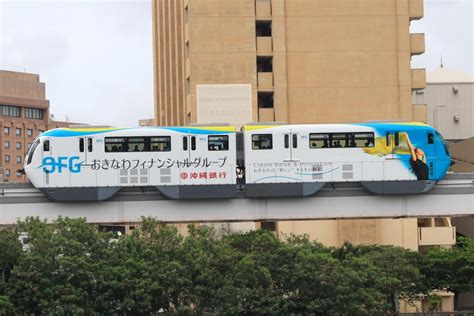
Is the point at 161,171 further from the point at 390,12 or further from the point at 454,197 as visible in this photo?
the point at 390,12

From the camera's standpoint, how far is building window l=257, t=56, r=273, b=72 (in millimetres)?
63844

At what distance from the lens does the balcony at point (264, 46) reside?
2467 inches

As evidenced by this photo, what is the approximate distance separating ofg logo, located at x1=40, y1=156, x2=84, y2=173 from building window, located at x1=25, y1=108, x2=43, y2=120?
102370mm

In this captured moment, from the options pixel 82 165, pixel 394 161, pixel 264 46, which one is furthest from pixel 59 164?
pixel 264 46

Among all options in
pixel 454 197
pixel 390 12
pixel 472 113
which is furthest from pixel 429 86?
pixel 454 197

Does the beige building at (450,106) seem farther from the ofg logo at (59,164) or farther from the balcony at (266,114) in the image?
the ofg logo at (59,164)

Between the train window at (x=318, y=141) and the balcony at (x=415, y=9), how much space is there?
22890mm

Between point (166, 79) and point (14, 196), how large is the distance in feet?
112

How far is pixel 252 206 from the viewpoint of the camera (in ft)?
143

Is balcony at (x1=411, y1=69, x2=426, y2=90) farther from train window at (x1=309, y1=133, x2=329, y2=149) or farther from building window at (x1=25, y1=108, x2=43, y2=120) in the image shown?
building window at (x1=25, y1=108, x2=43, y2=120)

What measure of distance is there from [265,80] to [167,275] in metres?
24.3

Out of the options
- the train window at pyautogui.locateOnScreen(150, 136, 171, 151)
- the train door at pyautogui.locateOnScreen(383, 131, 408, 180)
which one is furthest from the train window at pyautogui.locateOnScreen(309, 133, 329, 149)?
the train window at pyautogui.locateOnScreen(150, 136, 171, 151)

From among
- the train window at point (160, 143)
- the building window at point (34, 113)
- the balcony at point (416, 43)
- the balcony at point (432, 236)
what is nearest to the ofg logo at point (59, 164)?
the train window at point (160, 143)

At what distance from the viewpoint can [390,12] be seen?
209 feet
